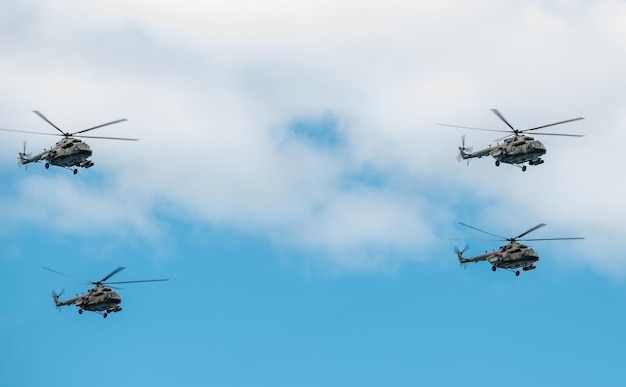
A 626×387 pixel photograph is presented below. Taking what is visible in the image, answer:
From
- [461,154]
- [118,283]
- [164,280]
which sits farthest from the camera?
[461,154]

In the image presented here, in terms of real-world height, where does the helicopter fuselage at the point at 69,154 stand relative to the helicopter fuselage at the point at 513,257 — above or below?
above

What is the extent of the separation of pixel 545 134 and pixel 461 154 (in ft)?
52.4

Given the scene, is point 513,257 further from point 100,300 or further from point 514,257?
point 100,300

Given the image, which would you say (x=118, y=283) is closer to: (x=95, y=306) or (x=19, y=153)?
(x=95, y=306)

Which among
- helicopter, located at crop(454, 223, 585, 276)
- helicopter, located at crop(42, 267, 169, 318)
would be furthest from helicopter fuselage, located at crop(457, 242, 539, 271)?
helicopter, located at crop(42, 267, 169, 318)

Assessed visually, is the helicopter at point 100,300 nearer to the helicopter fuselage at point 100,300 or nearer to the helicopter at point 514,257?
the helicopter fuselage at point 100,300

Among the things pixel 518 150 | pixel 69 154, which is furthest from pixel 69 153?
pixel 518 150

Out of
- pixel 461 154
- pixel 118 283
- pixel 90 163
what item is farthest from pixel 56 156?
pixel 461 154

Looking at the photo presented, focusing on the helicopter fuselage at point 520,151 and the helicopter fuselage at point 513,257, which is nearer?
the helicopter fuselage at point 520,151

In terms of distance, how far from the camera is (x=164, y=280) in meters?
144

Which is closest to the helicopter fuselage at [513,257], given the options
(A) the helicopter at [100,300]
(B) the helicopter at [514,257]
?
(B) the helicopter at [514,257]

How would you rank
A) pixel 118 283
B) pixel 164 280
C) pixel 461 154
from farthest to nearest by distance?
Answer: pixel 461 154 → pixel 118 283 → pixel 164 280

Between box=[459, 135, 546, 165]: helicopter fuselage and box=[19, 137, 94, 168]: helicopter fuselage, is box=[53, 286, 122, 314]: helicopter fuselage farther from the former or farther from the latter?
box=[459, 135, 546, 165]: helicopter fuselage

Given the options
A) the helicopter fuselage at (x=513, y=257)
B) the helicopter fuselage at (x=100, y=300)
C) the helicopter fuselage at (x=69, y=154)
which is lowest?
the helicopter fuselage at (x=100, y=300)
